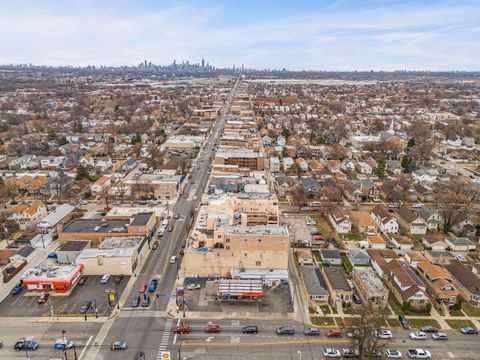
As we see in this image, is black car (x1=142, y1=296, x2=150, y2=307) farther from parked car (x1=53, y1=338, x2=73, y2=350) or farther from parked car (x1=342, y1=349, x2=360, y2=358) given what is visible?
parked car (x1=342, y1=349, x2=360, y2=358)

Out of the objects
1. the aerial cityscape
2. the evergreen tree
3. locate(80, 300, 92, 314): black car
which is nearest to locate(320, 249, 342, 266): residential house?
the aerial cityscape

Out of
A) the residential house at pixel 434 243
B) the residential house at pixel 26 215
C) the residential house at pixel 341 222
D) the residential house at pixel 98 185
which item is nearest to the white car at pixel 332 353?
the residential house at pixel 341 222

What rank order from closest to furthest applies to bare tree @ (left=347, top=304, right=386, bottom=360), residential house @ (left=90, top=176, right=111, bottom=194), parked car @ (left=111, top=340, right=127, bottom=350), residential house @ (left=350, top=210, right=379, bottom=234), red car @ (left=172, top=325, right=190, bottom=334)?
bare tree @ (left=347, top=304, right=386, bottom=360), parked car @ (left=111, top=340, right=127, bottom=350), red car @ (left=172, top=325, right=190, bottom=334), residential house @ (left=350, top=210, right=379, bottom=234), residential house @ (left=90, top=176, right=111, bottom=194)

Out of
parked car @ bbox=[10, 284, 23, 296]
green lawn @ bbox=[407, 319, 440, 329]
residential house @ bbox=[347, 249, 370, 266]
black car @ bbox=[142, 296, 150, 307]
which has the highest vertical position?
residential house @ bbox=[347, 249, 370, 266]

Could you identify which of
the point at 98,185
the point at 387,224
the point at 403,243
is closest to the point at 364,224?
the point at 387,224

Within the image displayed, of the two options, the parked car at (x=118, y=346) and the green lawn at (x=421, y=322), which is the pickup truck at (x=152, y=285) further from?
the green lawn at (x=421, y=322)

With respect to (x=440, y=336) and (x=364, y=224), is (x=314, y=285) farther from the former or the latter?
(x=364, y=224)
